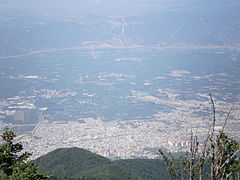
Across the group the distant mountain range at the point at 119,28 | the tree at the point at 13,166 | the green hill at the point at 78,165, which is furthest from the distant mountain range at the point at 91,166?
the distant mountain range at the point at 119,28

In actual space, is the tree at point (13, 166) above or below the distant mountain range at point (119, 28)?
below

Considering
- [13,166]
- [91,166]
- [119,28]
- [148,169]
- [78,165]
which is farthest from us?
[119,28]

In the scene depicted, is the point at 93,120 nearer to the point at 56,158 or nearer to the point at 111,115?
the point at 111,115

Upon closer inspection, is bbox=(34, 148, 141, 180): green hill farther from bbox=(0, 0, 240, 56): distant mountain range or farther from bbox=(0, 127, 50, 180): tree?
bbox=(0, 0, 240, 56): distant mountain range

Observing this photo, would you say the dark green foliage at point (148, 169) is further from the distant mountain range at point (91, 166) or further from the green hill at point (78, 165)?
the green hill at point (78, 165)

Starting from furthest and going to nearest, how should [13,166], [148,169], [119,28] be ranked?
[119,28], [148,169], [13,166]

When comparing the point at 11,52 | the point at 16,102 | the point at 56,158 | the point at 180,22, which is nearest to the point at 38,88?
the point at 16,102

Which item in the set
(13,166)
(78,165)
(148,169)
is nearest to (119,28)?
(78,165)

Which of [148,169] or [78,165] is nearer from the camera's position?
[148,169]

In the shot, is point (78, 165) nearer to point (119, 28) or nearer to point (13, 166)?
point (13, 166)
